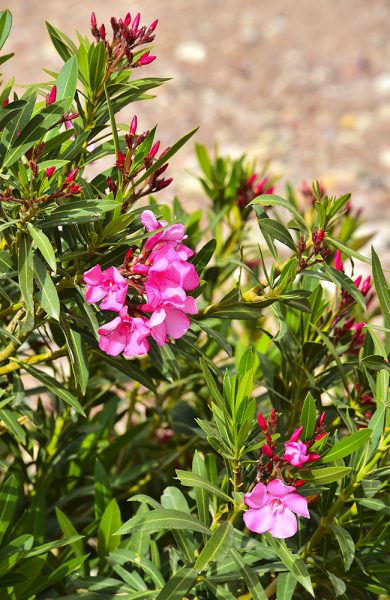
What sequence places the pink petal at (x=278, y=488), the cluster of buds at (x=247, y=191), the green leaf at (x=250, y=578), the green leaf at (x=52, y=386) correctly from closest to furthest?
the pink petal at (x=278, y=488)
the green leaf at (x=250, y=578)
the green leaf at (x=52, y=386)
the cluster of buds at (x=247, y=191)

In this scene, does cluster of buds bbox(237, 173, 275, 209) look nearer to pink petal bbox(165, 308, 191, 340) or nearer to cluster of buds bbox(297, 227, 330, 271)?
cluster of buds bbox(297, 227, 330, 271)

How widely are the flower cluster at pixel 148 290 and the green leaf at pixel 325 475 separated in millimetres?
249

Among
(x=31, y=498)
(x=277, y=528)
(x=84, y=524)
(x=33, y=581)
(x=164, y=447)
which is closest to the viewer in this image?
(x=277, y=528)

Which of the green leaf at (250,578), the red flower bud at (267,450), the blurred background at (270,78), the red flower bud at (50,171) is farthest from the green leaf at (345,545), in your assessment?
the blurred background at (270,78)

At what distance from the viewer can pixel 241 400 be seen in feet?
4.07

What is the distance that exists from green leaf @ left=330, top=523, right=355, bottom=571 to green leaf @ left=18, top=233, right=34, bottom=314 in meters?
0.54

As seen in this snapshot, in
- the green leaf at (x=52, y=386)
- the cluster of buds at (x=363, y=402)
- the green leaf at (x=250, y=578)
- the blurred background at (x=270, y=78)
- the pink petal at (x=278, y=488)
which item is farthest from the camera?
the blurred background at (x=270, y=78)

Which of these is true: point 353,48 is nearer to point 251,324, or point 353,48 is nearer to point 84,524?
point 251,324

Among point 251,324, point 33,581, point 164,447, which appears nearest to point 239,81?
→ point 251,324

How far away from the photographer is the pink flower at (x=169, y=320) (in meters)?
1.16

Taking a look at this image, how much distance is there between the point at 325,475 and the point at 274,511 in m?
0.08

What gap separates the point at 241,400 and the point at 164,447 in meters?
0.86

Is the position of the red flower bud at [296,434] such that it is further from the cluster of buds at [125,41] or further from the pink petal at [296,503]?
the cluster of buds at [125,41]

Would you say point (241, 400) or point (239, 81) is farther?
point (239, 81)
